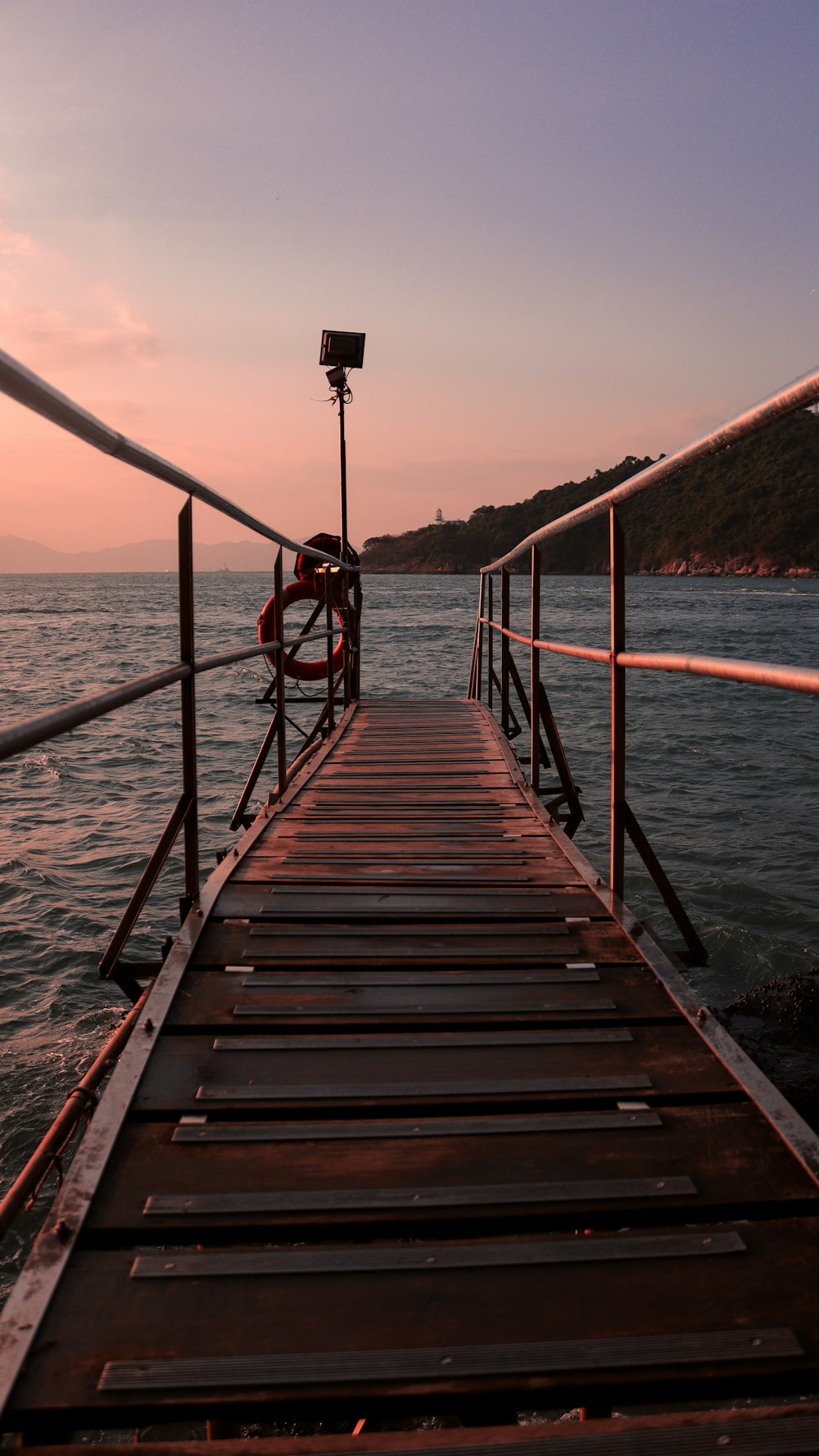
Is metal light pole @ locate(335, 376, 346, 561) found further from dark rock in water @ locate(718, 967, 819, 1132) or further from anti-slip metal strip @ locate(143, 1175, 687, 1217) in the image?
anti-slip metal strip @ locate(143, 1175, 687, 1217)

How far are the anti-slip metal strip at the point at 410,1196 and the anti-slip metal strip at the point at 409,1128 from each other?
0.14 metres

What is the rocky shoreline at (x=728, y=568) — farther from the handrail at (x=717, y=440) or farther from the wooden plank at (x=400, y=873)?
the handrail at (x=717, y=440)

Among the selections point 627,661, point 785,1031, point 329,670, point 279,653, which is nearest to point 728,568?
point 329,670

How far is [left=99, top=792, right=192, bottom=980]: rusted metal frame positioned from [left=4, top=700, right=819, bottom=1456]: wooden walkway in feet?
0.46

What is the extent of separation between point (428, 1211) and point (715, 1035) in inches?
27.2

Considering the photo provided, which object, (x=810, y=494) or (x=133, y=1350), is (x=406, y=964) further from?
(x=810, y=494)

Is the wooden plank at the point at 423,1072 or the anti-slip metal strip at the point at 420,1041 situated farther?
the anti-slip metal strip at the point at 420,1041

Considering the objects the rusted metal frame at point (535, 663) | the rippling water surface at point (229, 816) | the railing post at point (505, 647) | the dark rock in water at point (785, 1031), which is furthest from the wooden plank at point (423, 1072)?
the railing post at point (505, 647)

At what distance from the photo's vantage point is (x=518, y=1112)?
4.90 ft

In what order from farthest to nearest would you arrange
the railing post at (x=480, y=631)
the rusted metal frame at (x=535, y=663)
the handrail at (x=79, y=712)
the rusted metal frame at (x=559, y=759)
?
the railing post at (x=480, y=631), the rusted metal frame at (x=559, y=759), the rusted metal frame at (x=535, y=663), the handrail at (x=79, y=712)

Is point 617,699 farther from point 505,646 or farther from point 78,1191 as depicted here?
point 505,646

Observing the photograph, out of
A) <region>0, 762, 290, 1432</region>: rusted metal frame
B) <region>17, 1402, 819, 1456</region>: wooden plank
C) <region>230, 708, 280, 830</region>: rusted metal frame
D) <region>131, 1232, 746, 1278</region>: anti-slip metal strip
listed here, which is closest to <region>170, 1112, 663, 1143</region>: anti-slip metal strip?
<region>0, 762, 290, 1432</region>: rusted metal frame

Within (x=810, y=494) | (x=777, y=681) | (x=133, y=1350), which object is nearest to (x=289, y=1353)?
(x=133, y=1350)

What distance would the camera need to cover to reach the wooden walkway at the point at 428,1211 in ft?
3.16
